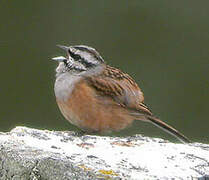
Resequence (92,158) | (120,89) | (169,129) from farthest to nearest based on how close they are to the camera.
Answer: (120,89)
(169,129)
(92,158)

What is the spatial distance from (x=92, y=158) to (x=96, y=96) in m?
2.19

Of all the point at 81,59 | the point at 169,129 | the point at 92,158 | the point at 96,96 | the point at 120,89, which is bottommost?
the point at 92,158

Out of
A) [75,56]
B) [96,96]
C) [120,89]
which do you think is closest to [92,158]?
[96,96]

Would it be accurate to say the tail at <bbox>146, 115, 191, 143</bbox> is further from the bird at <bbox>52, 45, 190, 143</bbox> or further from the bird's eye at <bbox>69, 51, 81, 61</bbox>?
the bird's eye at <bbox>69, 51, 81, 61</bbox>

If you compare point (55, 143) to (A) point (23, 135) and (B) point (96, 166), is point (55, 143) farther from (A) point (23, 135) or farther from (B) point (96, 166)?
(B) point (96, 166)

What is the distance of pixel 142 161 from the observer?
509 centimetres

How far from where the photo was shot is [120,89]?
286 inches

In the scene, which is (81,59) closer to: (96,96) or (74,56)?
(74,56)

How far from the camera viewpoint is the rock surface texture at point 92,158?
467 centimetres

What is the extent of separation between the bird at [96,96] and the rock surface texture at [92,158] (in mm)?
1133

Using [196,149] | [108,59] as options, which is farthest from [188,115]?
[196,149]

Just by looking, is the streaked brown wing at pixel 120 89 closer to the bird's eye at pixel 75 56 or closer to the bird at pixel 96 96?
the bird at pixel 96 96

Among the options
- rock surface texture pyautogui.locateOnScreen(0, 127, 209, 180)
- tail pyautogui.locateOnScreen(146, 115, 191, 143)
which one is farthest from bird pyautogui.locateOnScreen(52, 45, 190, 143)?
rock surface texture pyautogui.locateOnScreen(0, 127, 209, 180)

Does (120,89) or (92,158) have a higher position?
(120,89)
